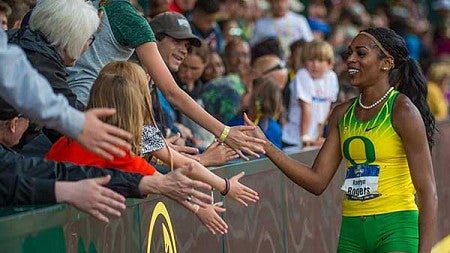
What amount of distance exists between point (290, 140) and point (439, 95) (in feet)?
15.3

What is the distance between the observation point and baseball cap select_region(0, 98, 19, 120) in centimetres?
580

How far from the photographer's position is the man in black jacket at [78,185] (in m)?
5.05

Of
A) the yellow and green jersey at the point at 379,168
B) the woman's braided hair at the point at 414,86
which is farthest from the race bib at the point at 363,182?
the woman's braided hair at the point at 414,86

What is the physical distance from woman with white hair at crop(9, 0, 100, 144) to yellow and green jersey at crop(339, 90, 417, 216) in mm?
1585

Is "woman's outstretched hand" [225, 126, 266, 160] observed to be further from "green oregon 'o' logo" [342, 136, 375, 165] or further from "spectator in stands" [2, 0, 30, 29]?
"spectator in stands" [2, 0, 30, 29]

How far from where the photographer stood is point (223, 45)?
14.2 m

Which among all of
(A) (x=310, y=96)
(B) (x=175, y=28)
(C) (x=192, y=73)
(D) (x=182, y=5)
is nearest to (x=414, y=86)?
(B) (x=175, y=28)

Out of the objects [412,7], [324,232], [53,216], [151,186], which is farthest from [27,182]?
[412,7]

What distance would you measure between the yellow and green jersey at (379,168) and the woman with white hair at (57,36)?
1.58 meters

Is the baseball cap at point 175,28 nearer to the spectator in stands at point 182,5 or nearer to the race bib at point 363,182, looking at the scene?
the race bib at point 363,182

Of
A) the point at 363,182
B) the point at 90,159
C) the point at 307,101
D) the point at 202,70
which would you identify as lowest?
the point at 307,101

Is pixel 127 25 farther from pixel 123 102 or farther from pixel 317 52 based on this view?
pixel 317 52

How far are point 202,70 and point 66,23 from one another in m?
4.77

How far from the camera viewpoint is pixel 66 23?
20.6 ft
